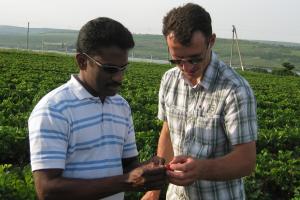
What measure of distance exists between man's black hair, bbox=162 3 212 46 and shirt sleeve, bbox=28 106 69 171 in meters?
0.99

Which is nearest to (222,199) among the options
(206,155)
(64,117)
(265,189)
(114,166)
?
(206,155)

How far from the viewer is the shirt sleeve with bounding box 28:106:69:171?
2.51 metres

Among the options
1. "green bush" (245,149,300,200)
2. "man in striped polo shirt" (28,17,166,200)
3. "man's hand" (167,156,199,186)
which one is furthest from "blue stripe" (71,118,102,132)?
"green bush" (245,149,300,200)

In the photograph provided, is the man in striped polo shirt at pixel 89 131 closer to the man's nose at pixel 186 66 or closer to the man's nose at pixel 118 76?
the man's nose at pixel 118 76

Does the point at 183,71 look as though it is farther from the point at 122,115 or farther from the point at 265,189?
the point at 265,189

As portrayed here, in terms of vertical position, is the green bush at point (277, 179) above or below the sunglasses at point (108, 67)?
below

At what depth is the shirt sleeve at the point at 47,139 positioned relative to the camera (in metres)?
2.51

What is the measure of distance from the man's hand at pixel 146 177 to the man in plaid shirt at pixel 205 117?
17cm

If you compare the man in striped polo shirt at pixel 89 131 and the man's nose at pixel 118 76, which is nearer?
the man in striped polo shirt at pixel 89 131

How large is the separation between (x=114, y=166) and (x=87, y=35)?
0.76 meters

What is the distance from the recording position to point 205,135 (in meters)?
3.24

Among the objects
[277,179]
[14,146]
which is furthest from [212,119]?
[14,146]

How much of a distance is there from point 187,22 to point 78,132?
1010 millimetres

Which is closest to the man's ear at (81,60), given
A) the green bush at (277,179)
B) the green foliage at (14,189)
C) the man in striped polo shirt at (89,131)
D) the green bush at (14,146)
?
the man in striped polo shirt at (89,131)
